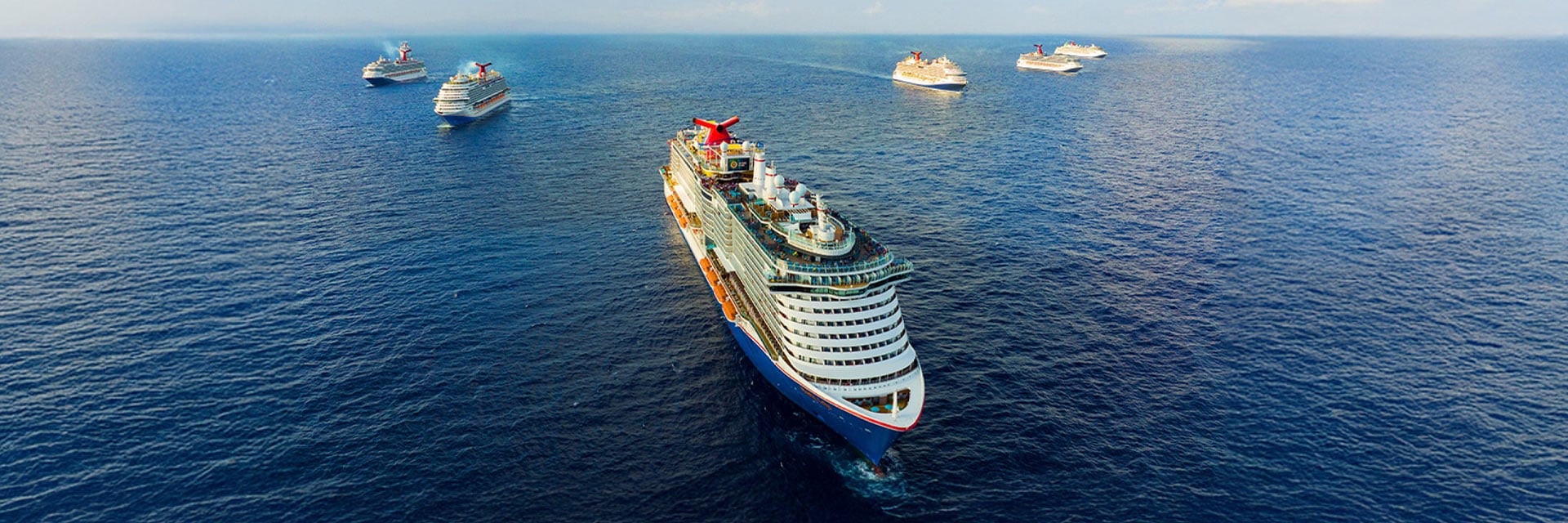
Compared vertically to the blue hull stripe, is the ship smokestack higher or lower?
higher

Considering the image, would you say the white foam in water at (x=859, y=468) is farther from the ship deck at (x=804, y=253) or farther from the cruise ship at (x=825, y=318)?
the ship deck at (x=804, y=253)

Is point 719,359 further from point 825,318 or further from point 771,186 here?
point 771,186

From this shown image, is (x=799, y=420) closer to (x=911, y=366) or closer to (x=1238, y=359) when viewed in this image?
(x=911, y=366)

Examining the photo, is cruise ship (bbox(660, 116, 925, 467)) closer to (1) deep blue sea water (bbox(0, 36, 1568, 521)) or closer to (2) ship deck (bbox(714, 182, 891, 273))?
(2) ship deck (bbox(714, 182, 891, 273))

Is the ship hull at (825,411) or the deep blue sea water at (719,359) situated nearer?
the deep blue sea water at (719,359)

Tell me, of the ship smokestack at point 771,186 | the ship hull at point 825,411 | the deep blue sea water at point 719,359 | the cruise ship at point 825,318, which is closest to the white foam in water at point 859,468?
the deep blue sea water at point 719,359

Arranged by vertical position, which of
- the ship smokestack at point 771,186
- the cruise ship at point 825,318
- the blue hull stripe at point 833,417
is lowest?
the blue hull stripe at point 833,417

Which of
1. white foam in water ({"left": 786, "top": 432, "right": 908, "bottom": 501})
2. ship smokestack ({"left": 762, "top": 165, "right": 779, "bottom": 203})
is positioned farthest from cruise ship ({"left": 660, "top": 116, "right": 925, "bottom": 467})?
white foam in water ({"left": 786, "top": 432, "right": 908, "bottom": 501})

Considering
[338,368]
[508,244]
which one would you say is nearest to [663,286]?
[508,244]
